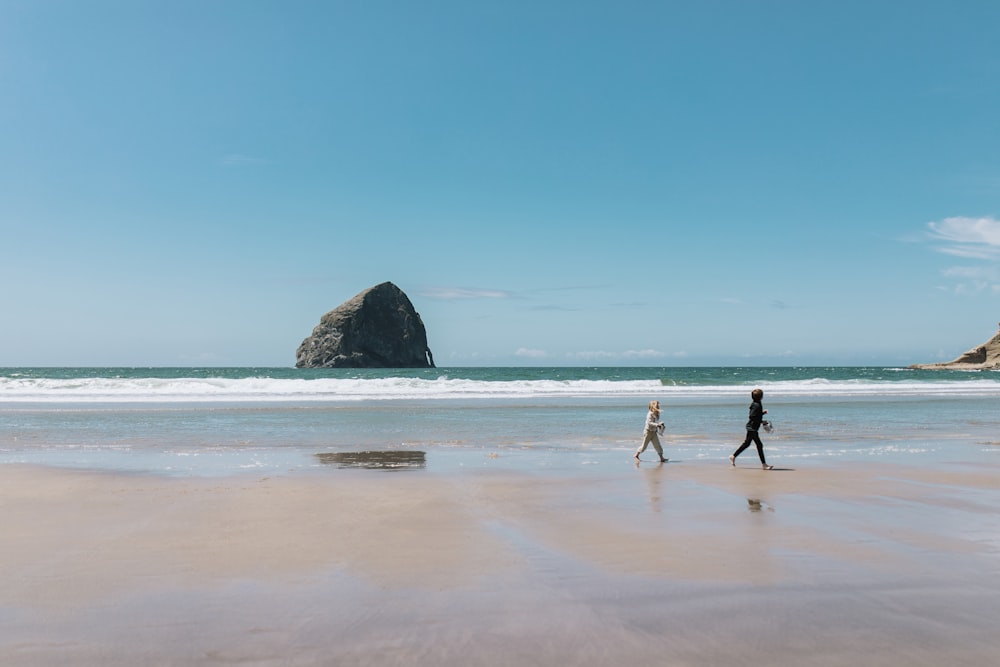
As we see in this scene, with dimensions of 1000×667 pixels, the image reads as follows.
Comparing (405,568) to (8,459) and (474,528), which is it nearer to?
(474,528)

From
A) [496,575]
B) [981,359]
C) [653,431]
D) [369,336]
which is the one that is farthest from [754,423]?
[981,359]

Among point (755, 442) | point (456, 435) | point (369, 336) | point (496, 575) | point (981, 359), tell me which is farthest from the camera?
point (369, 336)

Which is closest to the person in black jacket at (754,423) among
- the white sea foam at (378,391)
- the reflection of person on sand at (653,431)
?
the reflection of person on sand at (653,431)

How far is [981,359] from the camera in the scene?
4279 inches

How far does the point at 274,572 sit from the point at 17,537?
335 cm

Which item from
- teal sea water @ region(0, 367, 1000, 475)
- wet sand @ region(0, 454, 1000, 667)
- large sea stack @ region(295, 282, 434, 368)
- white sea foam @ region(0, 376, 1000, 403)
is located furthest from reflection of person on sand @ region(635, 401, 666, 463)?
large sea stack @ region(295, 282, 434, 368)

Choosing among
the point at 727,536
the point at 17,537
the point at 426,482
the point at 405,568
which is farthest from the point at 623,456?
the point at 17,537

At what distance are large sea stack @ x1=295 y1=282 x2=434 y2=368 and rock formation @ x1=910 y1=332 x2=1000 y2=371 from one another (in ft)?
304

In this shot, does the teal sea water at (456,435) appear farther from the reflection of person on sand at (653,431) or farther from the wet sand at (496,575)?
the wet sand at (496,575)

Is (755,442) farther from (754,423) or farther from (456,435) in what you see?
(456,435)

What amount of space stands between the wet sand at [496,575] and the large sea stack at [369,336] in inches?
4420

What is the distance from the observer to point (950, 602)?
499 cm

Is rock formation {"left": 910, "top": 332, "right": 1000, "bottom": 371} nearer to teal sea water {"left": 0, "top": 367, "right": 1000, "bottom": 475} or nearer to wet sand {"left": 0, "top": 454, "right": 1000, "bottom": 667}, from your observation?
teal sea water {"left": 0, "top": 367, "right": 1000, "bottom": 475}

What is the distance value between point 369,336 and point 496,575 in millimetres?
118991
